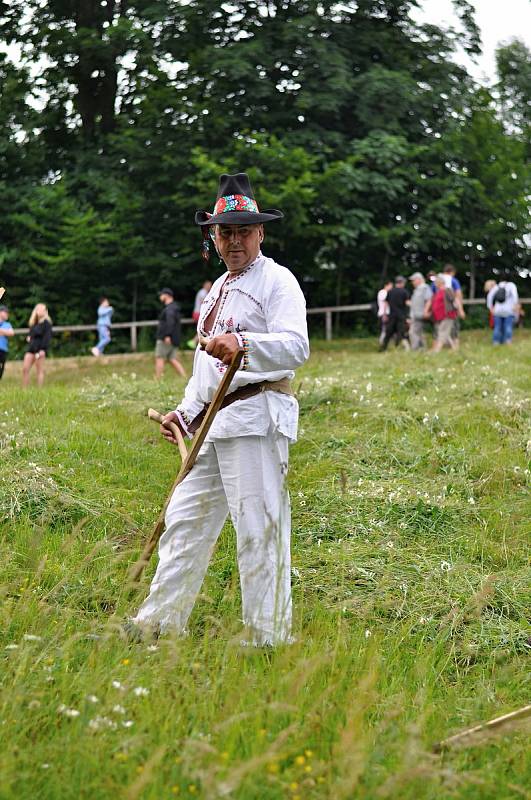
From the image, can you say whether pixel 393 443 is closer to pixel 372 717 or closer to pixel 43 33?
pixel 372 717

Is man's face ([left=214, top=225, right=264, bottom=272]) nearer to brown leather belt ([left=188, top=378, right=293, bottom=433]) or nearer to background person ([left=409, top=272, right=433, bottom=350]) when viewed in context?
brown leather belt ([left=188, top=378, right=293, bottom=433])

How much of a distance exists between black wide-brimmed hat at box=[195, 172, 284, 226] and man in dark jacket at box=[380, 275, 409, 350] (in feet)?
50.3

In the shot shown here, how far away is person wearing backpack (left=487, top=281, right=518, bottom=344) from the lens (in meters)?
18.6

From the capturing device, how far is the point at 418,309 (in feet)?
60.4

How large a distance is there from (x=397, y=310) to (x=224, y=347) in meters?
16.1

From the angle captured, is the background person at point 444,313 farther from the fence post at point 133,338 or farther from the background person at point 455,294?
the fence post at point 133,338

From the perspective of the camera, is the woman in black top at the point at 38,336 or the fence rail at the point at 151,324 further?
the fence rail at the point at 151,324

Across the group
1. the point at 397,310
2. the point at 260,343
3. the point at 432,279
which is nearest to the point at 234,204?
the point at 260,343

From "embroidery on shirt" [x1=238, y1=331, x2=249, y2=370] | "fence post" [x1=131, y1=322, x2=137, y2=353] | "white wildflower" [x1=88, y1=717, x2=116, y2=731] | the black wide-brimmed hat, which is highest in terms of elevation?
the black wide-brimmed hat

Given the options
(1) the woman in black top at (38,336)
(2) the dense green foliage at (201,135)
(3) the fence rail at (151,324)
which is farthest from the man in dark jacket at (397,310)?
(1) the woman in black top at (38,336)

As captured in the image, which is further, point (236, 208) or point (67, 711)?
point (236, 208)

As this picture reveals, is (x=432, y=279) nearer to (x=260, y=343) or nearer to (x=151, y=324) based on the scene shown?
(x=151, y=324)

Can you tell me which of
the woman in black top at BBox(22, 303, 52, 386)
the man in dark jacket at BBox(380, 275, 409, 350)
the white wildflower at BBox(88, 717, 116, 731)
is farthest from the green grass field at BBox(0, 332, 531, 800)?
the man in dark jacket at BBox(380, 275, 409, 350)

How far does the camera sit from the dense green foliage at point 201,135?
22.5m
